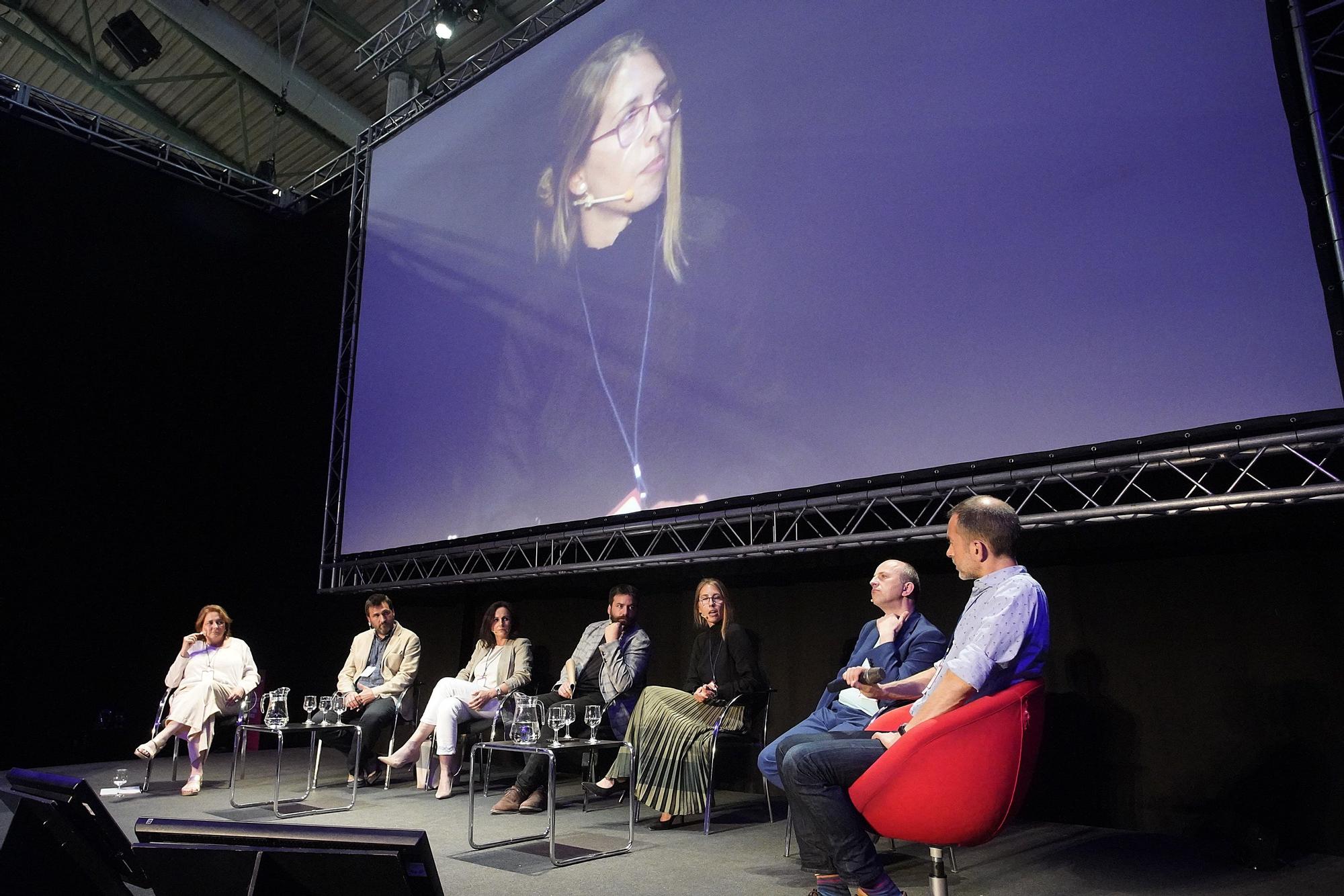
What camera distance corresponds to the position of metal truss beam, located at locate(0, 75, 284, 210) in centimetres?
613

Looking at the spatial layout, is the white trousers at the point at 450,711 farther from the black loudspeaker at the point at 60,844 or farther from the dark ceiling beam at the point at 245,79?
the dark ceiling beam at the point at 245,79

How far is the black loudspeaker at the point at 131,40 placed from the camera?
695cm

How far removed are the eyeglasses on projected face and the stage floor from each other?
10.8 ft

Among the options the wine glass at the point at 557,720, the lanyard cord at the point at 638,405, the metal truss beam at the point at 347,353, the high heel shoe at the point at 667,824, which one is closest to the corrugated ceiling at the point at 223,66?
the metal truss beam at the point at 347,353

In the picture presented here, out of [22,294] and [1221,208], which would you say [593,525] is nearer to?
[1221,208]

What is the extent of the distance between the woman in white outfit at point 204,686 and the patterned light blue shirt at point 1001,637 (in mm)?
3754

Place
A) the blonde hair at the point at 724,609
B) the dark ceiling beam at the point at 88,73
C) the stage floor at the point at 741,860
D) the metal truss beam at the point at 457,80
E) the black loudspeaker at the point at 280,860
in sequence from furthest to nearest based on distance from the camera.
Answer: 1. the dark ceiling beam at the point at 88,73
2. the metal truss beam at the point at 457,80
3. the blonde hair at the point at 724,609
4. the stage floor at the point at 741,860
5. the black loudspeaker at the point at 280,860

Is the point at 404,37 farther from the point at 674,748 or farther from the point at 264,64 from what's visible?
the point at 674,748

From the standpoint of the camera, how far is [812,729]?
10.3ft

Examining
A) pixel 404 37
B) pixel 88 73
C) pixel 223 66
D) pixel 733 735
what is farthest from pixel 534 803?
pixel 88 73

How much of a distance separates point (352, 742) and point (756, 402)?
2.77 metres

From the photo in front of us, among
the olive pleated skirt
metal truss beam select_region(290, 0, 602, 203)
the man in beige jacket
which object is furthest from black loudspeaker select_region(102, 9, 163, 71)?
the olive pleated skirt

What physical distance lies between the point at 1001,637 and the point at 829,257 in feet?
7.32

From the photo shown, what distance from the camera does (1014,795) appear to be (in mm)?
1973
